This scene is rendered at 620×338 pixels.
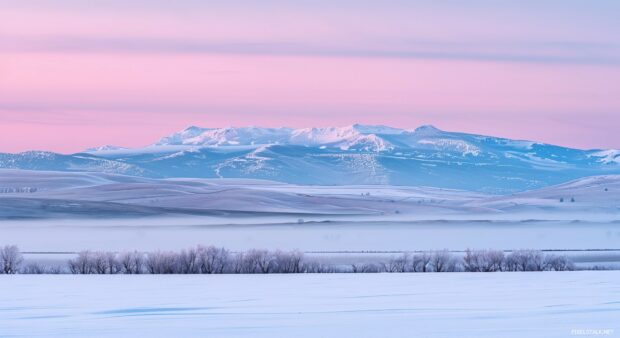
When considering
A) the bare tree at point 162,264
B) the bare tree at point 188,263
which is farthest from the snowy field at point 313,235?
the bare tree at point 162,264

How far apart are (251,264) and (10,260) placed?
9.94 meters

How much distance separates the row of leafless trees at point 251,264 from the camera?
5166 centimetres

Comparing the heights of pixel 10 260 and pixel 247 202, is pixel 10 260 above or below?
below

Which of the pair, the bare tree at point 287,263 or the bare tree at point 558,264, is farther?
the bare tree at point 558,264

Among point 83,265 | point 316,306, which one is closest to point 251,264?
point 83,265

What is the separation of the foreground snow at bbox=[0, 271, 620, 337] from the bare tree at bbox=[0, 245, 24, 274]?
7.27 m

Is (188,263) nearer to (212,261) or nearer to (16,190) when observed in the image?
(212,261)

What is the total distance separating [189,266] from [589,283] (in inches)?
722

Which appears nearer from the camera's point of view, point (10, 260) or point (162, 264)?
point (162, 264)

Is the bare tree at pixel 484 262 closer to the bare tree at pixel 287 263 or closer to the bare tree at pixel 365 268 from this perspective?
the bare tree at pixel 365 268

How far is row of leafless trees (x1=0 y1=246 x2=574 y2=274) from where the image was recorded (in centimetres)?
5166

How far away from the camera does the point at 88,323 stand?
29219mm

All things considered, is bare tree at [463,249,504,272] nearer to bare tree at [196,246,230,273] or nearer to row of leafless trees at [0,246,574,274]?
row of leafless trees at [0,246,574,274]

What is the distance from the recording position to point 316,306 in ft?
108
